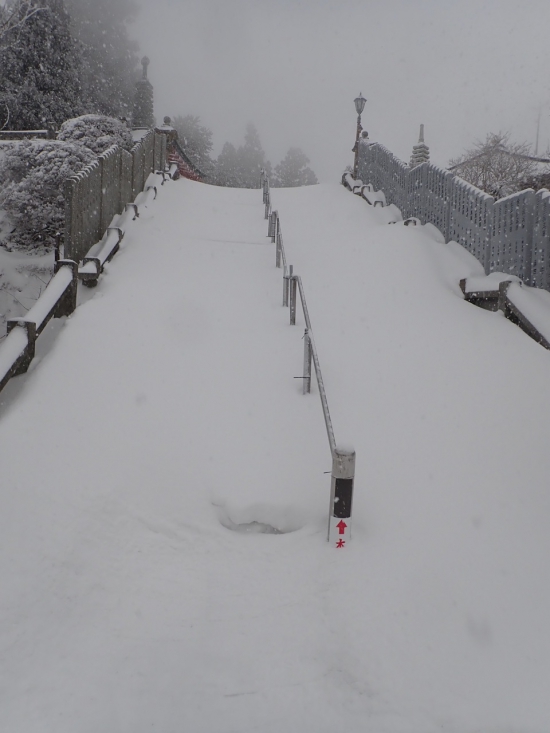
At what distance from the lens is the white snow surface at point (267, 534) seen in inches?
108

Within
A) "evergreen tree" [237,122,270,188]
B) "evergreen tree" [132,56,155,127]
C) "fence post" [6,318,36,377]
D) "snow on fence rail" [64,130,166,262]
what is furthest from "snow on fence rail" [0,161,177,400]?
"evergreen tree" [237,122,270,188]

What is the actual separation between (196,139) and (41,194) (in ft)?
Answer: 117

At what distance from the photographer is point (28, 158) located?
44.8ft

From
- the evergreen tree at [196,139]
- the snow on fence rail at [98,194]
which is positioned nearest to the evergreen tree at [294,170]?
the evergreen tree at [196,139]

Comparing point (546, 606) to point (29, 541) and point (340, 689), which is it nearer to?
point (340, 689)

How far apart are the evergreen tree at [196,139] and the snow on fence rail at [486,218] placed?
112 ft

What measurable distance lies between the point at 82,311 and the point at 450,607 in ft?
17.6

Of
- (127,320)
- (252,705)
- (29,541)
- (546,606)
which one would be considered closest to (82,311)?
(127,320)

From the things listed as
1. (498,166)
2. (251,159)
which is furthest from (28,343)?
(251,159)

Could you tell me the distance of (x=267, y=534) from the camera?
384 cm

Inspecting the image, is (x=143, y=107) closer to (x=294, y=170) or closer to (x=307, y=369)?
(x=294, y=170)

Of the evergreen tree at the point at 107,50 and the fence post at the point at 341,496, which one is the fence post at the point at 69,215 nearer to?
the fence post at the point at 341,496

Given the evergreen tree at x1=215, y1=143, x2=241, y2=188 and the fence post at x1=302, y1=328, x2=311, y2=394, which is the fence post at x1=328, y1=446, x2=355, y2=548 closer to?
the fence post at x1=302, y1=328, x2=311, y2=394

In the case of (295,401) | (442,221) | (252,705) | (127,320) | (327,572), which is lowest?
A: (252,705)
